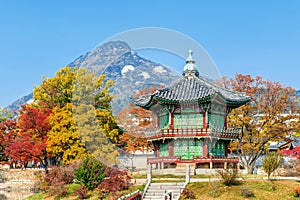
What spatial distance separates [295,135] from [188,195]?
1865 cm

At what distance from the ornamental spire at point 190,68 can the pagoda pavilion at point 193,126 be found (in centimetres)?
103

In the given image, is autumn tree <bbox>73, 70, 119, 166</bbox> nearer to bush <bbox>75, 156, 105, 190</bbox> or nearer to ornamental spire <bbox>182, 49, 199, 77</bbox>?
bush <bbox>75, 156, 105, 190</bbox>

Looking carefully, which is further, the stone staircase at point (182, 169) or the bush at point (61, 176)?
the bush at point (61, 176)

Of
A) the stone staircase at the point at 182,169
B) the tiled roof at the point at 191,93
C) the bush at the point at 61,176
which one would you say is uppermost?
the tiled roof at the point at 191,93

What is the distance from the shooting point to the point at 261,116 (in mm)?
34375

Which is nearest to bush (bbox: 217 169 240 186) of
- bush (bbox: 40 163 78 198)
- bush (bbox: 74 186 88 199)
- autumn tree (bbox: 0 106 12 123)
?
bush (bbox: 74 186 88 199)

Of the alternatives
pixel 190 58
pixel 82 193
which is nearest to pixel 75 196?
pixel 82 193

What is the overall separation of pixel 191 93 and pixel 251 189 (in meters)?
9.46

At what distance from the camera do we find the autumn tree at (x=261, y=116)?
33281mm

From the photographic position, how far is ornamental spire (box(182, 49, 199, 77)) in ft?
101

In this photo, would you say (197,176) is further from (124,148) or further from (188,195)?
(124,148)

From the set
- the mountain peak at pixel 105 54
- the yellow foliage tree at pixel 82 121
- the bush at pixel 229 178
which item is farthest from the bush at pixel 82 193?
the yellow foliage tree at pixel 82 121

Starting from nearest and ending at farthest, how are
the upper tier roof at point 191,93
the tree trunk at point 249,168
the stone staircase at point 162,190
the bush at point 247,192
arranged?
the bush at point 247,192 < the stone staircase at point 162,190 < the upper tier roof at point 191,93 < the tree trunk at point 249,168

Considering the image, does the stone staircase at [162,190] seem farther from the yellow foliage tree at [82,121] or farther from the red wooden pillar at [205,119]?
the yellow foliage tree at [82,121]
